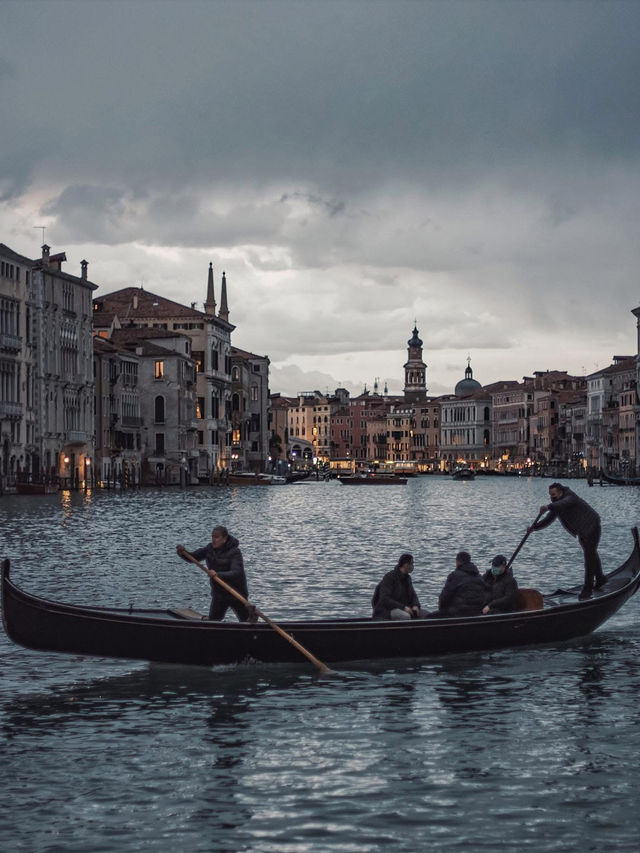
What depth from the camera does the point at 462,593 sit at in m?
15.5

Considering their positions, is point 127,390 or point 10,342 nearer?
point 10,342

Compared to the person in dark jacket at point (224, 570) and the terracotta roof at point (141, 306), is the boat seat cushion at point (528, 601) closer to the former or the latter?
the person in dark jacket at point (224, 570)

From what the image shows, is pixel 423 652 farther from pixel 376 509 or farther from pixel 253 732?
pixel 376 509

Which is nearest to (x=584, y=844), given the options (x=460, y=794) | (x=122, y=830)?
(x=460, y=794)

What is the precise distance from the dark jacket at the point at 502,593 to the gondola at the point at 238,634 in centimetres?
27

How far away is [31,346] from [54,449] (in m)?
6.23

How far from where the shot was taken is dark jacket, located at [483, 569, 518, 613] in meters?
15.8

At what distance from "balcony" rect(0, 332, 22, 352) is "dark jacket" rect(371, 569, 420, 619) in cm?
5794

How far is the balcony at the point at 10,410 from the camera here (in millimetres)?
70000

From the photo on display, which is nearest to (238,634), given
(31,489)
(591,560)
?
(591,560)

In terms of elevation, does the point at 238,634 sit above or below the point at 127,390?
below

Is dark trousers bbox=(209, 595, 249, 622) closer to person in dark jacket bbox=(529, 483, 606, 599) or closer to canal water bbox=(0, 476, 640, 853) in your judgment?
canal water bbox=(0, 476, 640, 853)

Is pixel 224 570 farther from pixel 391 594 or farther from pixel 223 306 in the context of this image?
pixel 223 306

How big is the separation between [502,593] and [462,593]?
0.69 meters
